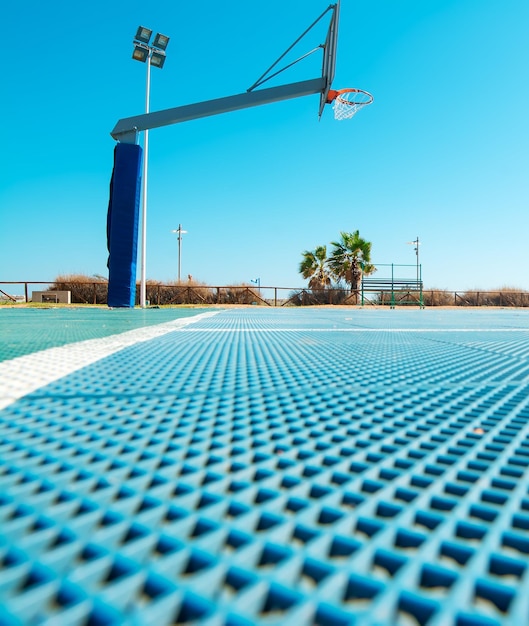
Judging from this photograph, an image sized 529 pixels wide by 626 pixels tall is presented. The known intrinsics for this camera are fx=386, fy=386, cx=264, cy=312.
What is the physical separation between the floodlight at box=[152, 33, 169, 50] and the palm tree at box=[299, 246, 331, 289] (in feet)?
38.8

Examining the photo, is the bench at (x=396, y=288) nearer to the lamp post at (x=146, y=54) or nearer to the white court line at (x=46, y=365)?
the lamp post at (x=146, y=54)

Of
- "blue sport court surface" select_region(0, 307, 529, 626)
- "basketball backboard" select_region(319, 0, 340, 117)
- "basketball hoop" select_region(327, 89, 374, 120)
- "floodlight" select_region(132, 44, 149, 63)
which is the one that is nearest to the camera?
"blue sport court surface" select_region(0, 307, 529, 626)

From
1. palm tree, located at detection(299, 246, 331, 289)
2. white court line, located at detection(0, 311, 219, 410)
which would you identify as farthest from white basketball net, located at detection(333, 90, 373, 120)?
palm tree, located at detection(299, 246, 331, 289)

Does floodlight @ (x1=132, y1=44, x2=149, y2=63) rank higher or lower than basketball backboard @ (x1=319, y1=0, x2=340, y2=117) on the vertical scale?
higher

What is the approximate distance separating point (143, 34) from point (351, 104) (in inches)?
316

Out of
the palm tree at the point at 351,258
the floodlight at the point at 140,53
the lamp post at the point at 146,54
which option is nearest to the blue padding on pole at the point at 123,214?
the lamp post at the point at 146,54

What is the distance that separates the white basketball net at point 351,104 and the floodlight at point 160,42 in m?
7.65

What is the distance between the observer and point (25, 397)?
0.94 metres

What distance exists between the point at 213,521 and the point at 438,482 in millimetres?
294

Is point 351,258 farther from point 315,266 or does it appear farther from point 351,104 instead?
point 351,104

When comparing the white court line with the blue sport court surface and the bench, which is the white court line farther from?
the bench

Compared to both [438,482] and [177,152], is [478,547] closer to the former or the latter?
[438,482]

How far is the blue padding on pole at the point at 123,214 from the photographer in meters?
5.67

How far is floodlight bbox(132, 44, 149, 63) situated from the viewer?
449 inches
